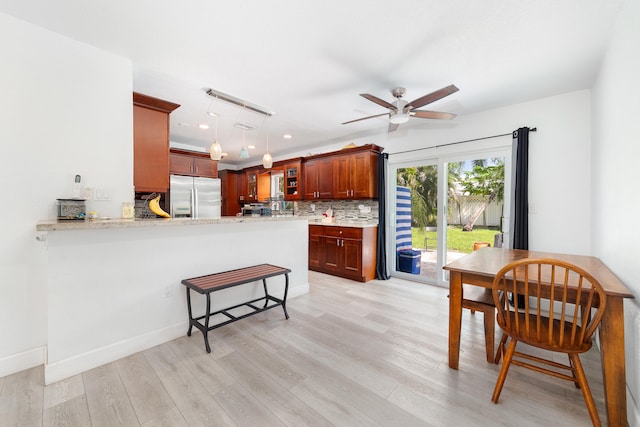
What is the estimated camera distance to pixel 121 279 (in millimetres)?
2197

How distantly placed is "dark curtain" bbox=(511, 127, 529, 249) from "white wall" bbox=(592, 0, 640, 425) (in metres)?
0.76

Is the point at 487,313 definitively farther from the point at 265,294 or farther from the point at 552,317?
the point at 265,294

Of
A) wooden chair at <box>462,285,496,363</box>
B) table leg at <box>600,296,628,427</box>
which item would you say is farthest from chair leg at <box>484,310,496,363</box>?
table leg at <box>600,296,628,427</box>

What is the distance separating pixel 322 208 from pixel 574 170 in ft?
13.3

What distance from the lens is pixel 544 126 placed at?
3.29 m

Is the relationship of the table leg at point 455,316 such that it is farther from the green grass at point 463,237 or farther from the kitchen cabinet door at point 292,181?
the kitchen cabinet door at point 292,181

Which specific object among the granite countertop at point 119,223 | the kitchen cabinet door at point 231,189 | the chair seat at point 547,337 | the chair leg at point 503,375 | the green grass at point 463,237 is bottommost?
the chair leg at point 503,375

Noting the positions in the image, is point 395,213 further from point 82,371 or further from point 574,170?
point 82,371

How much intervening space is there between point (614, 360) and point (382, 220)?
10.8 feet

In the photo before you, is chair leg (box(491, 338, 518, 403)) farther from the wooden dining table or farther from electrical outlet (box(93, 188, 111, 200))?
electrical outlet (box(93, 188, 111, 200))

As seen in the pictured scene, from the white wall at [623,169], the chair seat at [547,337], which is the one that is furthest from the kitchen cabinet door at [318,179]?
Answer: the chair seat at [547,337]

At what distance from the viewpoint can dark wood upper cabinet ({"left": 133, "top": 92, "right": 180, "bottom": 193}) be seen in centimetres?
A: 292

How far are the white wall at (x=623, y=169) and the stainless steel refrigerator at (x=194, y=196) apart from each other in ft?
17.5

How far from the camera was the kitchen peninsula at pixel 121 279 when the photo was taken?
192cm
